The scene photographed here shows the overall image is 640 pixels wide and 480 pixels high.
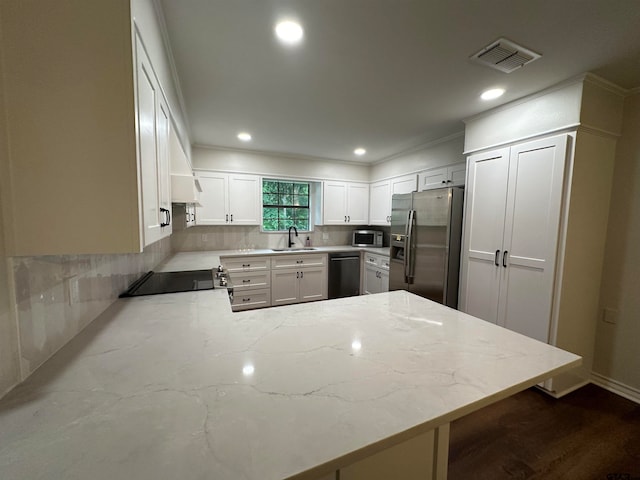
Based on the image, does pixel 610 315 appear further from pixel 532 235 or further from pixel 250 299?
pixel 250 299

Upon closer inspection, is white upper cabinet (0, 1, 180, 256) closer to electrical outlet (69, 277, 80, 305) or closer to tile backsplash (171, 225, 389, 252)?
electrical outlet (69, 277, 80, 305)

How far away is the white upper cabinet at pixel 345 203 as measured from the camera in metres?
4.48

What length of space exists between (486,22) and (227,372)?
2.03 m

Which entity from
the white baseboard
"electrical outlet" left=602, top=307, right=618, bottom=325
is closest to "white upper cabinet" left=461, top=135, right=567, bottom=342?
"electrical outlet" left=602, top=307, right=618, bottom=325

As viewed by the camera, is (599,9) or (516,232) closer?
(599,9)

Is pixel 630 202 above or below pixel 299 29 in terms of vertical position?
below

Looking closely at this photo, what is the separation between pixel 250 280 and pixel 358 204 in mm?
2347

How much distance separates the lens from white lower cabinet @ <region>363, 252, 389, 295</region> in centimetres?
385

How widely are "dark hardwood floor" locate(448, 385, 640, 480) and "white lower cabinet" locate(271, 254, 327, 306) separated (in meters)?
2.58

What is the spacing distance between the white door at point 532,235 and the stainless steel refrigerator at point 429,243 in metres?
0.51

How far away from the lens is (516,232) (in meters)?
2.20

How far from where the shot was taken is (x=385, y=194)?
435cm

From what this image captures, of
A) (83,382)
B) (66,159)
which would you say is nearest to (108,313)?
(83,382)

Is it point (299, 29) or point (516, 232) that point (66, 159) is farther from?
point (516, 232)
